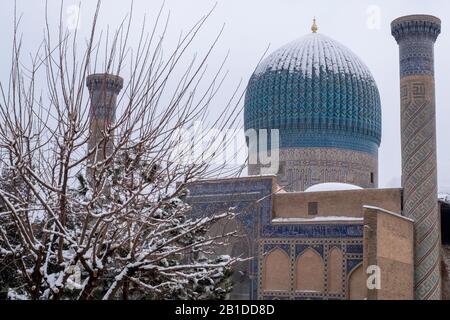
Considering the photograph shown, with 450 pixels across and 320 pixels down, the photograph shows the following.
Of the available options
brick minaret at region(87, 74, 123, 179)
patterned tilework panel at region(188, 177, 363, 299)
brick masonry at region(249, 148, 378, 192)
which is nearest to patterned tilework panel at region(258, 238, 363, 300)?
patterned tilework panel at region(188, 177, 363, 299)

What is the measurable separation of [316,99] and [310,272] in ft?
20.0

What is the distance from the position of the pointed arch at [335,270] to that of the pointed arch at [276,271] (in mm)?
801

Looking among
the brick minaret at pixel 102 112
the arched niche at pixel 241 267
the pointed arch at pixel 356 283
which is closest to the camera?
the brick minaret at pixel 102 112

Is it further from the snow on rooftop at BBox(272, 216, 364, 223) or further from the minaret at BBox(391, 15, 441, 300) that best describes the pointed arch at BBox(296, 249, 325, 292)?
the minaret at BBox(391, 15, 441, 300)

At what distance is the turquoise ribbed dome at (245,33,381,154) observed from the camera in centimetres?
1786

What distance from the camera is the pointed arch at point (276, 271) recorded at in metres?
13.2

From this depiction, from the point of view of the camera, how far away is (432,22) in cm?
1431

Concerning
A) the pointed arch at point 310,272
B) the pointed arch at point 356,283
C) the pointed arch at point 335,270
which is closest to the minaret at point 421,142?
the pointed arch at point 356,283

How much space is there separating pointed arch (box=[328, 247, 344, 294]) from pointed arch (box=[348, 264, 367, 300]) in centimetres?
19

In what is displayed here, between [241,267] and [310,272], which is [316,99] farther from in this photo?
[310,272]

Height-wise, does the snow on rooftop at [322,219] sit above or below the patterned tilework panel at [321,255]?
above

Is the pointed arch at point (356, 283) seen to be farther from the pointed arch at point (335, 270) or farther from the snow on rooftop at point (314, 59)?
the snow on rooftop at point (314, 59)

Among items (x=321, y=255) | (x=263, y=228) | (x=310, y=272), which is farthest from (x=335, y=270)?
(x=263, y=228)
